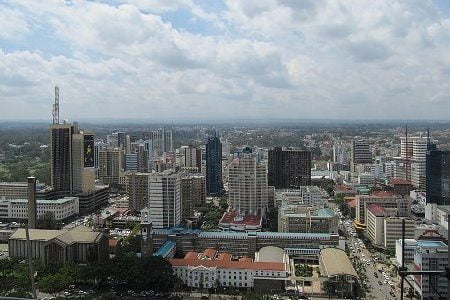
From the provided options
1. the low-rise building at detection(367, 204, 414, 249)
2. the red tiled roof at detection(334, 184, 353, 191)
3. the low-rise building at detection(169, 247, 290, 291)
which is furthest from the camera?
the red tiled roof at detection(334, 184, 353, 191)

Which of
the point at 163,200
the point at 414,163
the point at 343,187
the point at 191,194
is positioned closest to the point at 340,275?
the point at 163,200

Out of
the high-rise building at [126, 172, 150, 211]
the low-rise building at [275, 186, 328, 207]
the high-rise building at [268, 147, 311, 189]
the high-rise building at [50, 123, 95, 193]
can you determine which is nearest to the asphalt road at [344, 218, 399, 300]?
the low-rise building at [275, 186, 328, 207]

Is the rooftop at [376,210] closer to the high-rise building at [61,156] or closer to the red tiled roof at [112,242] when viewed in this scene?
the red tiled roof at [112,242]

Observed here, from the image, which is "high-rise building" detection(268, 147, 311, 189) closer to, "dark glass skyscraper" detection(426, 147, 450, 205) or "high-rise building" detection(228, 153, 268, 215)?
"high-rise building" detection(228, 153, 268, 215)

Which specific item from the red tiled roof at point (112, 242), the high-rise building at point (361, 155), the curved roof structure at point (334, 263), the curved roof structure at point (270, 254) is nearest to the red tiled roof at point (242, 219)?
the curved roof structure at point (270, 254)

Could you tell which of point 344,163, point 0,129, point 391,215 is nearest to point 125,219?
point 391,215

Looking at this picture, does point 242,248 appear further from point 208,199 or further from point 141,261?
point 208,199
